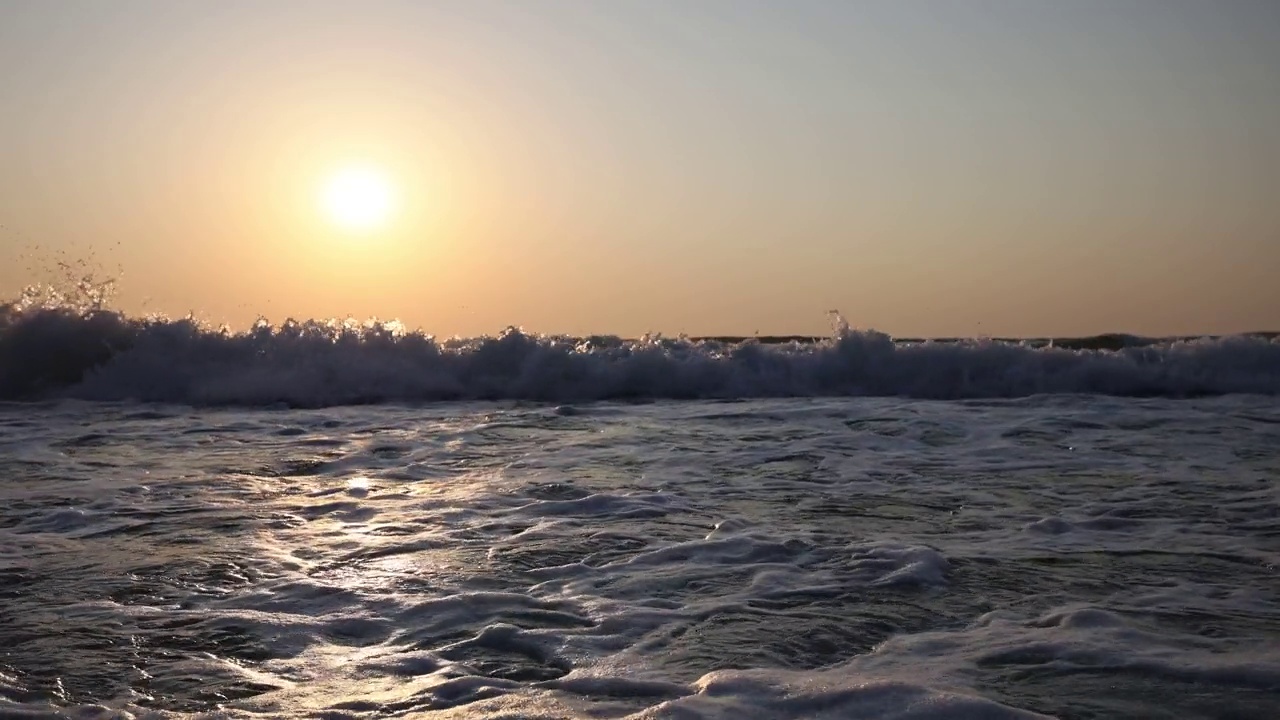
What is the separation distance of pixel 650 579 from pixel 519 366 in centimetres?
1029

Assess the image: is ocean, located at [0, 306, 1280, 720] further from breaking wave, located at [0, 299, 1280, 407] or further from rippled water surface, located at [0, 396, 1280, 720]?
breaking wave, located at [0, 299, 1280, 407]

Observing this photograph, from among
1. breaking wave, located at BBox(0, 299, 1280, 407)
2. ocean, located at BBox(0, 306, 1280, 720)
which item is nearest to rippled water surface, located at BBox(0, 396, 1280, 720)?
ocean, located at BBox(0, 306, 1280, 720)

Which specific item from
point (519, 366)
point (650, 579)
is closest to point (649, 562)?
point (650, 579)

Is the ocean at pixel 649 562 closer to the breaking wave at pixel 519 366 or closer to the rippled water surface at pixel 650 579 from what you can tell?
the rippled water surface at pixel 650 579

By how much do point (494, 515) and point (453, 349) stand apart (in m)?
9.36

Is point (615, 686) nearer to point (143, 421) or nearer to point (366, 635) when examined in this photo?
point (366, 635)

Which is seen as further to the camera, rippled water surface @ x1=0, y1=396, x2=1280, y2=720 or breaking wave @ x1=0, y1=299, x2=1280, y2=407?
breaking wave @ x1=0, y1=299, x2=1280, y2=407

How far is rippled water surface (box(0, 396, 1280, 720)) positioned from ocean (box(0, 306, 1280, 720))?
0.06 feet

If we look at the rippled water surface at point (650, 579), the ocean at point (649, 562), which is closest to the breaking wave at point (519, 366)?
the ocean at point (649, 562)

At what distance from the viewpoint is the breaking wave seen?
13.8 meters

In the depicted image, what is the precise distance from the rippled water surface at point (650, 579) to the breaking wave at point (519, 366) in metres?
4.84

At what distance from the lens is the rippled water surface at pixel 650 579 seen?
3.42 m

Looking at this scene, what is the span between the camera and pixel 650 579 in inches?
189

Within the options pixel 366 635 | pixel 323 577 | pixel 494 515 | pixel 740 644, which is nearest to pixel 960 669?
pixel 740 644
